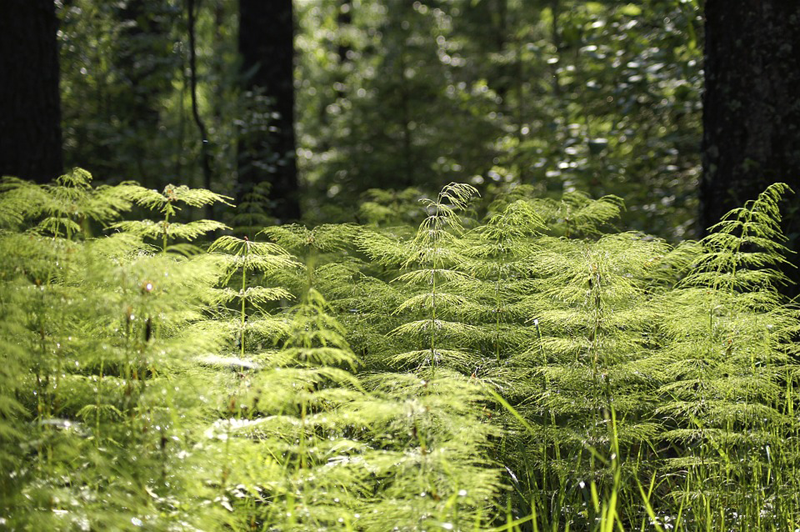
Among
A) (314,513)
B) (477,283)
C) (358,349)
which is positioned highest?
(477,283)

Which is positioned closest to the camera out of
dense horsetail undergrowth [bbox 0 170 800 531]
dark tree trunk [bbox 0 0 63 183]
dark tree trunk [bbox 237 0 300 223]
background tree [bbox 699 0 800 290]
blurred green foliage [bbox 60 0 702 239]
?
dense horsetail undergrowth [bbox 0 170 800 531]

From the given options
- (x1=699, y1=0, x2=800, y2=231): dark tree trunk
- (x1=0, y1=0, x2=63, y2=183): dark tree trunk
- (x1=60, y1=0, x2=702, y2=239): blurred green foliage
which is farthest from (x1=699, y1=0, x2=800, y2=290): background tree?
(x1=0, y1=0, x2=63, y2=183): dark tree trunk

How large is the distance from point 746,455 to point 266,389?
5.50 feet

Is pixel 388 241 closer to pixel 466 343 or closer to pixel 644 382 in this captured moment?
pixel 466 343

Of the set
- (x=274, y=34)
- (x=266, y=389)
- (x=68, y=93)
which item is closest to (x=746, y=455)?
(x=266, y=389)

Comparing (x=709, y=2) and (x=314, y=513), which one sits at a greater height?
(x=709, y=2)

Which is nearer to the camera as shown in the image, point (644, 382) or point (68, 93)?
point (644, 382)

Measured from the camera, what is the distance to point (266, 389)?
1510mm

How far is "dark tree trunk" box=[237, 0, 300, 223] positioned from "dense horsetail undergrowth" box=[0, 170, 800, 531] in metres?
2.39

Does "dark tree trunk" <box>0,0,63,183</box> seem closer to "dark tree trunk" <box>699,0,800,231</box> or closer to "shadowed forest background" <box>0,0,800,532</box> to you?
"shadowed forest background" <box>0,0,800,532</box>

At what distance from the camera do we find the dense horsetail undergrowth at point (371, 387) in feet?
4.95

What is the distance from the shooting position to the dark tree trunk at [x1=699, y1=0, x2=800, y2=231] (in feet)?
10.1

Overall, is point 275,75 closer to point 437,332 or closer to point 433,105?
point 433,105

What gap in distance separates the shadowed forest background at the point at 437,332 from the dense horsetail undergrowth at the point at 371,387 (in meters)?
0.01
